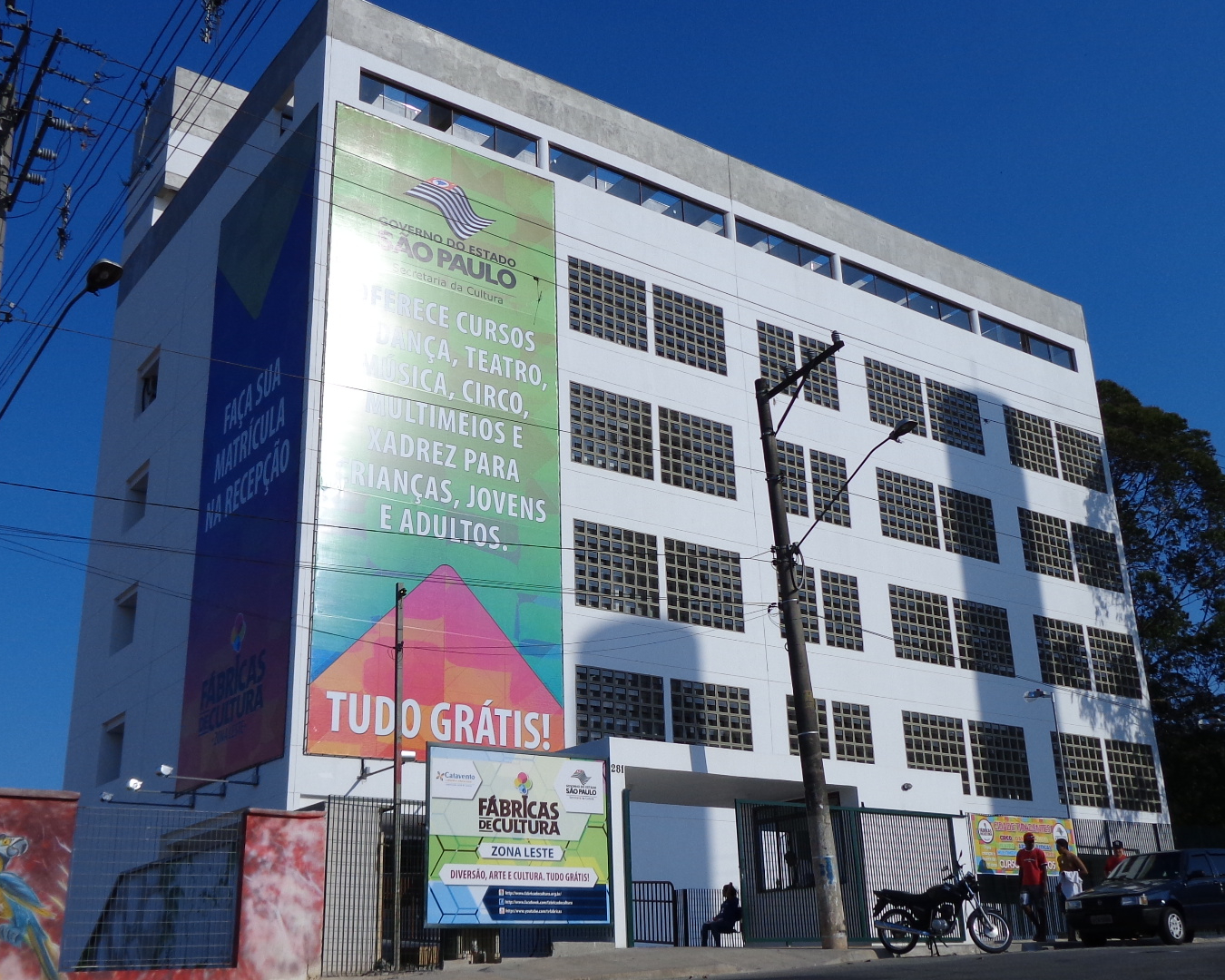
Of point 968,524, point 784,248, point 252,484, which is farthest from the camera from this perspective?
point 968,524

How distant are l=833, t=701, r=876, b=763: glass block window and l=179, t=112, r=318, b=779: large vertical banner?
14.9 metres

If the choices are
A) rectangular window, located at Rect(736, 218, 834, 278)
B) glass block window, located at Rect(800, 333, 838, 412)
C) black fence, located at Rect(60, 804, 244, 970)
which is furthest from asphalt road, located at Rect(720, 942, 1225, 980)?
rectangular window, located at Rect(736, 218, 834, 278)

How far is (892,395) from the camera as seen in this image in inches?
1581

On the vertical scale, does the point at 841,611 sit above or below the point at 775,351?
below

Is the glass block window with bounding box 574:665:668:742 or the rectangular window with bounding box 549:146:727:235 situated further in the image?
the rectangular window with bounding box 549:146:727:235

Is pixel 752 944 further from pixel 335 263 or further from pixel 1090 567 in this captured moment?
pixel 1090 567

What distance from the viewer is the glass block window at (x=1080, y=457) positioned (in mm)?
45031

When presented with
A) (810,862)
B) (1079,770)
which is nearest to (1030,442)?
(1079,770)

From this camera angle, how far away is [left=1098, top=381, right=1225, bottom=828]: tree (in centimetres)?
4747

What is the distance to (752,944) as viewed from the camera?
74.0 ft

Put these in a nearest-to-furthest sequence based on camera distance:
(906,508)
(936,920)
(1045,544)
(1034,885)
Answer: (936,920) → (1034,885) → (906,508) → (1045,544)

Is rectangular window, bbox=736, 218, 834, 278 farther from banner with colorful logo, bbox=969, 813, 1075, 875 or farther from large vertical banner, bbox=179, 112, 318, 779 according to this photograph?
banner with colorful logo, bbox=969, 813, 1075, 875

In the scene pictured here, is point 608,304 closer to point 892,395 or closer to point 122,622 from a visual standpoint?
point 892,395

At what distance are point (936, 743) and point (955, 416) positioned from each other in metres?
11.2
